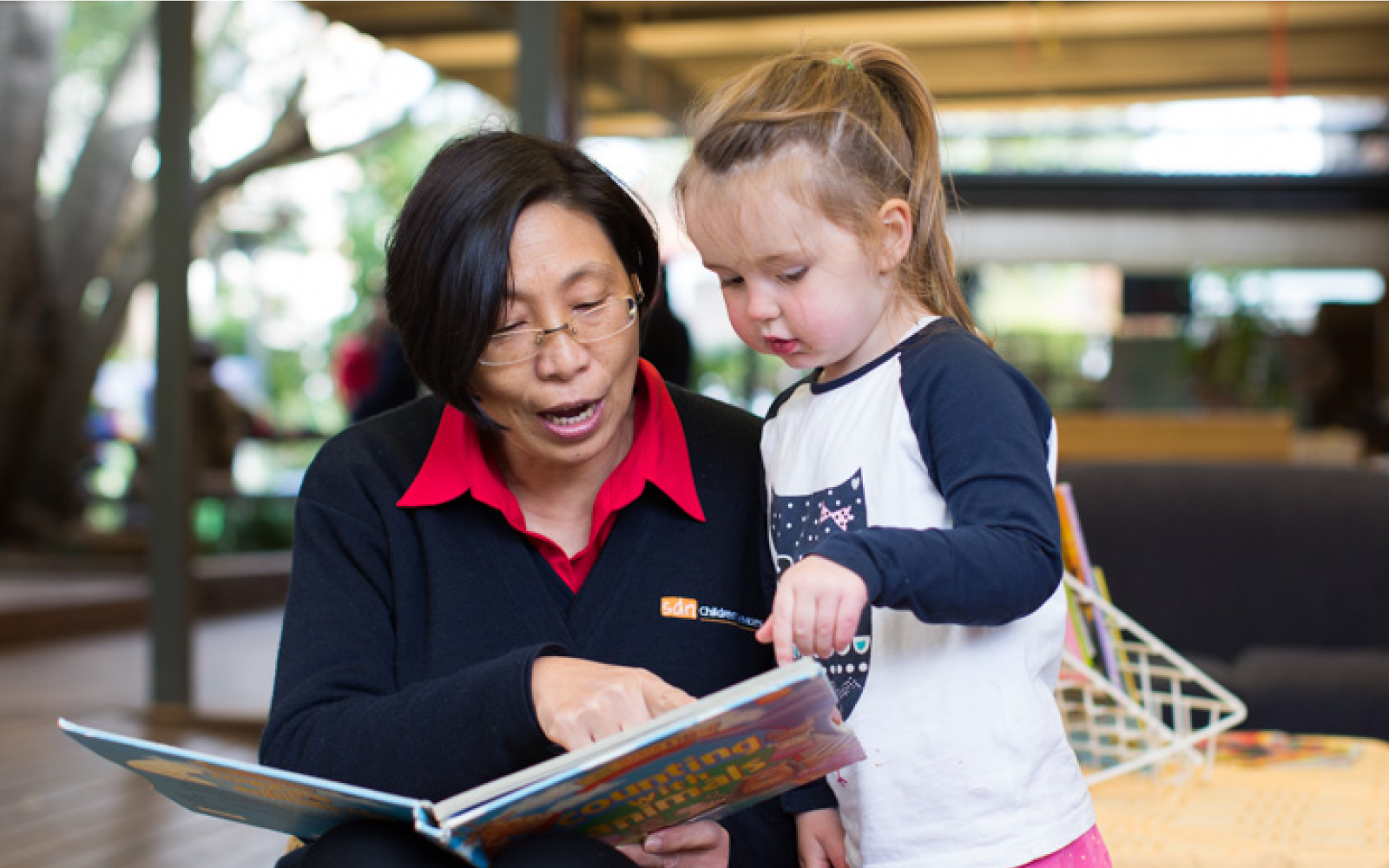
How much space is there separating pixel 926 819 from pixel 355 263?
1594cm

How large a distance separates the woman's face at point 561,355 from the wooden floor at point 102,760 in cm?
221

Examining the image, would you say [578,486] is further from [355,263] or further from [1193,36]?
[355,263]

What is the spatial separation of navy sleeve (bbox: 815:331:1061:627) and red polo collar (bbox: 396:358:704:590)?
319 millimetres

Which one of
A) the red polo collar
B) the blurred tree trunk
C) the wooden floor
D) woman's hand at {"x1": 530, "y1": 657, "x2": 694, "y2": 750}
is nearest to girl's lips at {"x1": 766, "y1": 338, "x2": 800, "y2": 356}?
the red polo collar

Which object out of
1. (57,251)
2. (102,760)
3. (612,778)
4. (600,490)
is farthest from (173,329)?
(57,251)

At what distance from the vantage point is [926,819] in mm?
1261

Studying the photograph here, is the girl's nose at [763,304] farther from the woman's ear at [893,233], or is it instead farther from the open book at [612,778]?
the open book at [612,778]

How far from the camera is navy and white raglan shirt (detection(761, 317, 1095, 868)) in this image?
1211mm

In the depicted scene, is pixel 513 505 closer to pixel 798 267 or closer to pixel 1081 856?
pixel 798 267

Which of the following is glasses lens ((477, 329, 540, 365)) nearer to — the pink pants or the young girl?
the young girl

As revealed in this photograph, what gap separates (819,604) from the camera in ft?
3.40

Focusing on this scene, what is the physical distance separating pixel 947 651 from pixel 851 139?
0.47 meters

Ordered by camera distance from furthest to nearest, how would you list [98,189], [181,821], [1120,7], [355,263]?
[355,263] → [98,189] → [1120,7] → [181,821]

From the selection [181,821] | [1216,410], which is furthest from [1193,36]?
[181,821]
